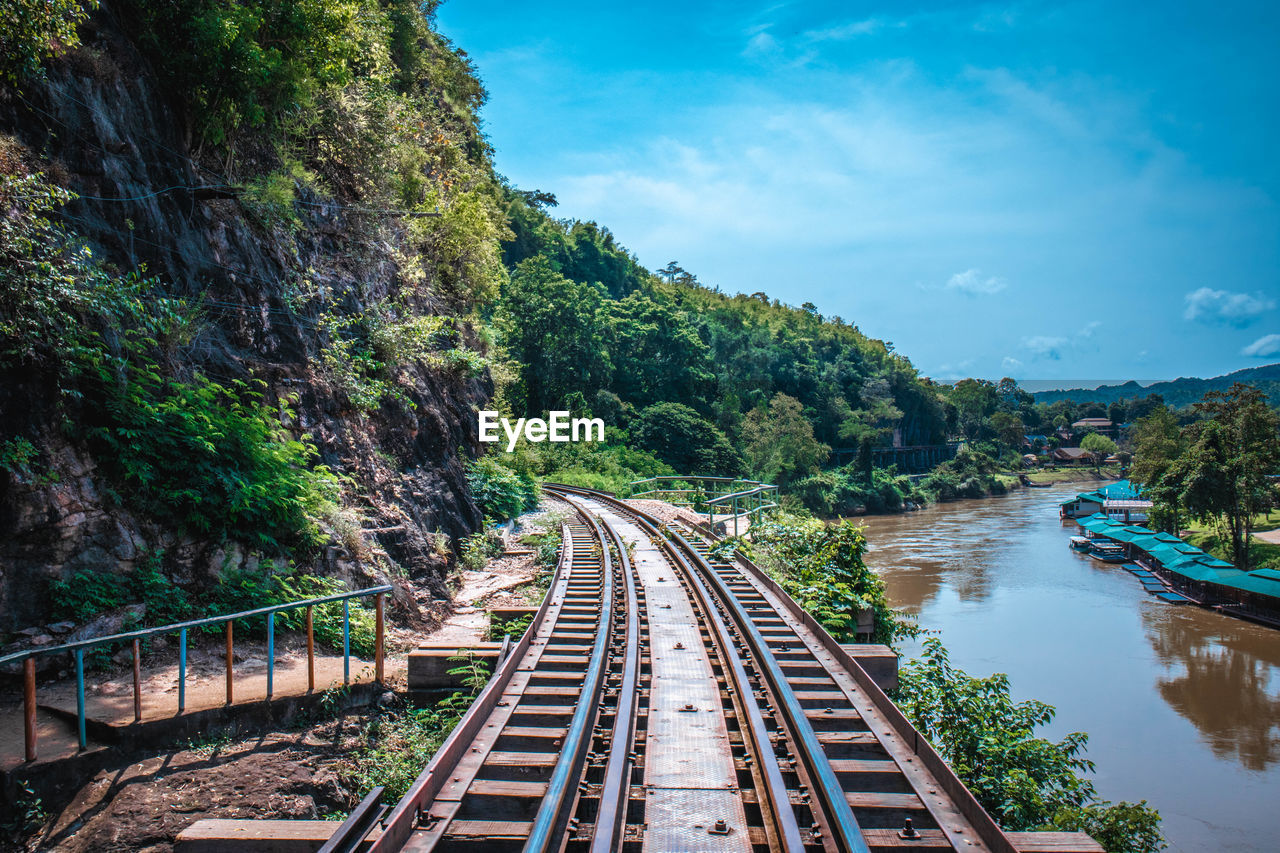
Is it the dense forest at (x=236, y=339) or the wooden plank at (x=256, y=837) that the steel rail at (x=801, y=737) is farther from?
the wooden plank at (x=256, y=837)

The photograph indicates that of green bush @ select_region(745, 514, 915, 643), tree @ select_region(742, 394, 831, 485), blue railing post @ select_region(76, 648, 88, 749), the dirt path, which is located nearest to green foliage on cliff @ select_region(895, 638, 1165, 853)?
green bush @ select_region(745, 514, 915, 643)

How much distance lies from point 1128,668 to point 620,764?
81.5 feet

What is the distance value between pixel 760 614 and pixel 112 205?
906 centimetres

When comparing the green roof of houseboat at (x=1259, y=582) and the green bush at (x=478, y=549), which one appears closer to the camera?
the green bush at (x=478, y=549)

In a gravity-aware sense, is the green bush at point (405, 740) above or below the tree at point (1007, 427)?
below

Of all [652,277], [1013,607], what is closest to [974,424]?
[652,277]

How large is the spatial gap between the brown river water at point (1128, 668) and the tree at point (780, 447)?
13.5 meters

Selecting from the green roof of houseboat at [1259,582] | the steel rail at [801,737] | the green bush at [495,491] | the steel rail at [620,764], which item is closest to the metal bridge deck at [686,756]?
the steel rail at [620,764]

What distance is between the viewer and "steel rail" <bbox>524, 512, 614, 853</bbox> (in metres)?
3.50

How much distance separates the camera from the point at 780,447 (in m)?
53.8

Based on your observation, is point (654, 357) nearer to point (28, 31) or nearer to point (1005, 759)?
point (1005, 759)

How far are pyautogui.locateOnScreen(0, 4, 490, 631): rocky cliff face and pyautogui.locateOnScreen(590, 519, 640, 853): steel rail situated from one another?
406 cm

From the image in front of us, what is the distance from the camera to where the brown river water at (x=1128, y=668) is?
14906 millimetres

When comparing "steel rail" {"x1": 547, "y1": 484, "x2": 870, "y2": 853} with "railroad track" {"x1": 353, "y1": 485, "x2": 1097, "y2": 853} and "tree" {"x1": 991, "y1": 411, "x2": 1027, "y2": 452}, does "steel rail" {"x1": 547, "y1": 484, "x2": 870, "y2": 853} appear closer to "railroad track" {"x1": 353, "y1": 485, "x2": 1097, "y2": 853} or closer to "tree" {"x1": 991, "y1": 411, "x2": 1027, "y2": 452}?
"railroad track" {"x1": 353, "y1": 485, "x2": 1097, "y2": 853}
